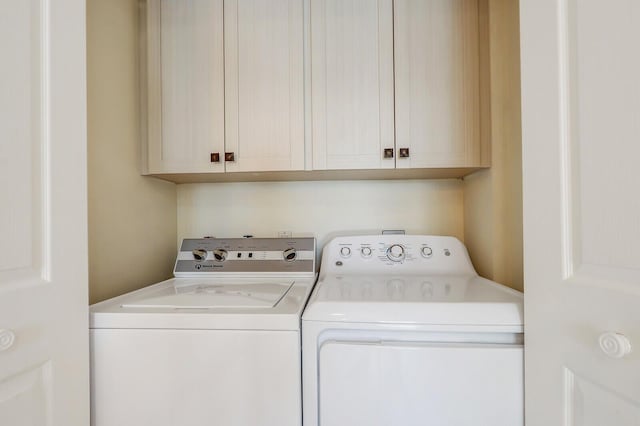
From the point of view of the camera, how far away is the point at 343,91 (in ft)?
4.16

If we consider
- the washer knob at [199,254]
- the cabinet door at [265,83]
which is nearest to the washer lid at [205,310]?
the washer knob at [199,254]

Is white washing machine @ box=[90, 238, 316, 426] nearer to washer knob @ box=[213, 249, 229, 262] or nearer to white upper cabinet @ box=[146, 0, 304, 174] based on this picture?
washer knob @ box=[213, 249, 229, 262]

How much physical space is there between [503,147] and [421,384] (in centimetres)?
97

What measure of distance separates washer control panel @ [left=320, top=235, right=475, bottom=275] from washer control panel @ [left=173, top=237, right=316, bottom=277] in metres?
0.12

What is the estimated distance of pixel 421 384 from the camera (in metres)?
0.79

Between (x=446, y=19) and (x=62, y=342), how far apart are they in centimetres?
170

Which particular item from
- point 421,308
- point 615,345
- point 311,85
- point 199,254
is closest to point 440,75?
point 311,85

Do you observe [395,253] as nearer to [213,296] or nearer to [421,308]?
[421,308]

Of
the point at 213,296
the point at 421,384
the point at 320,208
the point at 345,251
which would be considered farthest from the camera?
the point at 320,208

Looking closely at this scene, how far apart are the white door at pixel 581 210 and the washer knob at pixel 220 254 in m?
1.21

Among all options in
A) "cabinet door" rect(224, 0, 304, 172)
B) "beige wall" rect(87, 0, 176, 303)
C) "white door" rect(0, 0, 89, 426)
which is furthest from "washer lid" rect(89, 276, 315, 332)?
"cabinet door" rect(224, 0, 304, 172)

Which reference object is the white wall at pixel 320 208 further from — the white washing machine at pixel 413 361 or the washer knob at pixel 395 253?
the white washing machine at pixel 413 361

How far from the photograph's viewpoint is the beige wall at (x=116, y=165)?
1093 millimetres

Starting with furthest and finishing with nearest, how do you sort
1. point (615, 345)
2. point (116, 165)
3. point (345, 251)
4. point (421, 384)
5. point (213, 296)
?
point (345, 251), point (116, 165), point (213, 296), point (421, 384), point (615, 345)
